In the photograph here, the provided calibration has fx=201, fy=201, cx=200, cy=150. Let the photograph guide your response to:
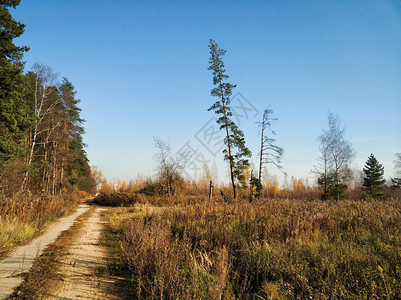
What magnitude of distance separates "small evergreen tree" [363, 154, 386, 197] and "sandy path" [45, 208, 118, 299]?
3504 centimetres

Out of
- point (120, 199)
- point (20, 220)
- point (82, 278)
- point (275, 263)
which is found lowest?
point (120, 199)

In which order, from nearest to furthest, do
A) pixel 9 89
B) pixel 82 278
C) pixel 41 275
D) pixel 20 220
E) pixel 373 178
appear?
pixel 41 275
pixel 82 278
pixel 20 220
pixel 9 89
pixel 373 178

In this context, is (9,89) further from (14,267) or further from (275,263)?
(275,263)

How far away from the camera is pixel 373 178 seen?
3030 cm

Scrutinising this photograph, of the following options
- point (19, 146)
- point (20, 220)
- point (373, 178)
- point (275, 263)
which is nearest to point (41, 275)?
point (275, 263)

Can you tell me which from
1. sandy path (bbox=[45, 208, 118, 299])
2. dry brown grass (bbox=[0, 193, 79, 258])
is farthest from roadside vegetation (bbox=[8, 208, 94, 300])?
dry brown grass (bbox=[0, 193, 79, 258])

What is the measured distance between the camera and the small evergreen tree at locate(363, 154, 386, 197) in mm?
29006

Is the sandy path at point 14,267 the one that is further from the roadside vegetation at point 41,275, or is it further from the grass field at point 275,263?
the grass field at point 275,263

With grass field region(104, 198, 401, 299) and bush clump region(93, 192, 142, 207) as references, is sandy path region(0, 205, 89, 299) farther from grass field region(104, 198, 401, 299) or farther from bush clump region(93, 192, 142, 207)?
bush clump region(93, 192, 142, 207)

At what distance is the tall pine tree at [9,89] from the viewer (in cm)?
1230

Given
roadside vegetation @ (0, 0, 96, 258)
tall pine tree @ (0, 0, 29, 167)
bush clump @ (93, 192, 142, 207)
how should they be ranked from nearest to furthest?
roadside vegetation @ (0, 0, 96, 258)
tall pine tree @ (0, 0, 29, 167)
bush clump @ (93, 192, 142, 207)

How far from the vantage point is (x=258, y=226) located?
6141mm

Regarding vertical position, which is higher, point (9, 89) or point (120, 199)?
point (9, 89)

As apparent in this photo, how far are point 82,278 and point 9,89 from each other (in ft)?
49.5
